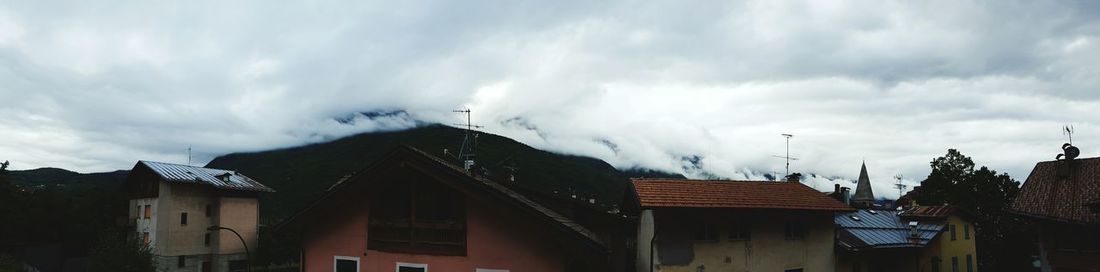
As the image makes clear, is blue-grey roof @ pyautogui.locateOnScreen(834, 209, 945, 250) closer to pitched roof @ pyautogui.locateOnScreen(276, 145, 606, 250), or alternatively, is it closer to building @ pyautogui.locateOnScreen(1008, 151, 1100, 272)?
building @ pyautogui.locateOnScreen(1008, 151, 1100, 272)

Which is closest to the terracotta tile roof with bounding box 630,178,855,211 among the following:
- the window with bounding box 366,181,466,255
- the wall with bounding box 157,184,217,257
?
the window with bounding box 366,181,466,255

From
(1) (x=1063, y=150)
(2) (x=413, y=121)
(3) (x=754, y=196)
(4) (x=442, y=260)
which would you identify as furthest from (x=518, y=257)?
(2) (x=413, y=121)

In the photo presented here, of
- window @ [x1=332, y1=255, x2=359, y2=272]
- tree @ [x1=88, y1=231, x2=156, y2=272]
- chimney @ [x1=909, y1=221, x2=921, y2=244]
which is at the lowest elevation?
tree @ [x1=88, y1=231, x2=156, y2=272]

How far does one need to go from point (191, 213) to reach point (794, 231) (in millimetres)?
52538

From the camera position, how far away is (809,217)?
3078 cm

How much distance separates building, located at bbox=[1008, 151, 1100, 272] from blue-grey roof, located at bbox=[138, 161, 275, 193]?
197 ft

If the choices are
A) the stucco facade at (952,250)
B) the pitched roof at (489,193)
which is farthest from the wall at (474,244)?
the stucco facade at (952,250)

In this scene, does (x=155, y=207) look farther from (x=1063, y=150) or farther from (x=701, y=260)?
(x=1063, y=150)

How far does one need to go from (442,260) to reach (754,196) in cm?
1636

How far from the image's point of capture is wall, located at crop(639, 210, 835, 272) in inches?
1112

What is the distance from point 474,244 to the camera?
61.0 ft

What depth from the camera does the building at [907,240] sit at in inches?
1305

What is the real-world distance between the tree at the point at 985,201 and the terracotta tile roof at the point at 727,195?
69.1ft

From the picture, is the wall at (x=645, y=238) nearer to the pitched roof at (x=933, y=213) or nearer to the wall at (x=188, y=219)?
the pitched roof at (x=933, y=213)
